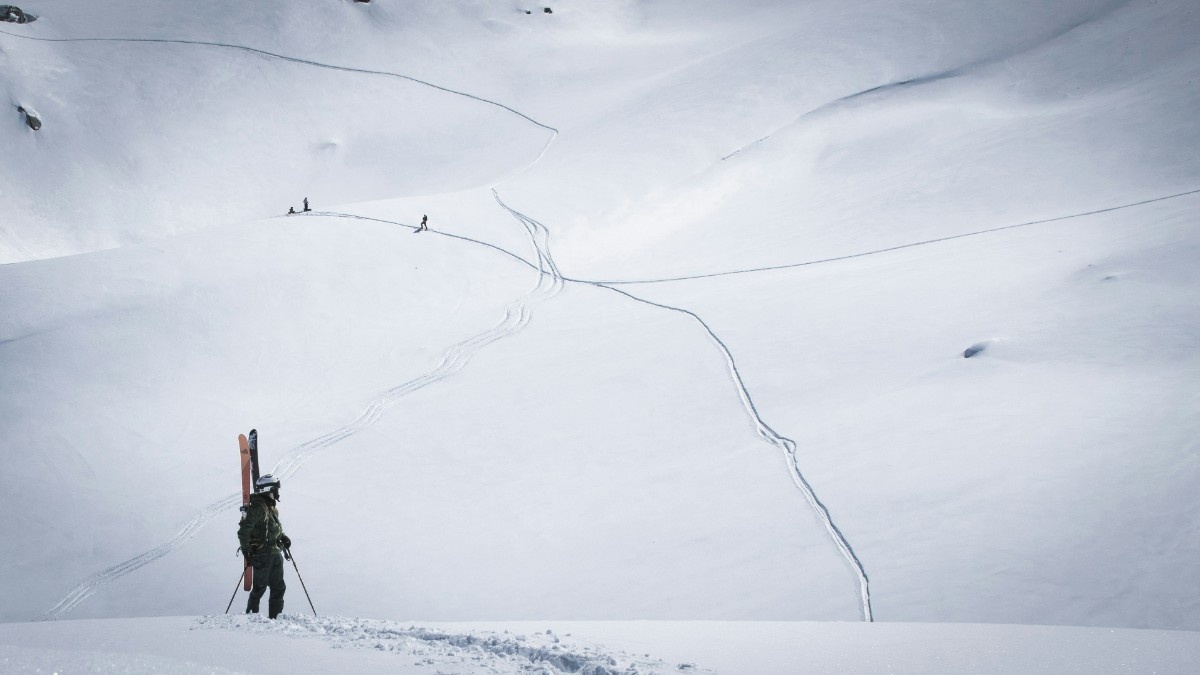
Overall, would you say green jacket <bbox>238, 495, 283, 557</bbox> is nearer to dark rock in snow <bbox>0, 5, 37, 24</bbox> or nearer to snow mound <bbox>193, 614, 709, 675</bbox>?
snow mound <bbox>193, 614, 709, 675</bbox>

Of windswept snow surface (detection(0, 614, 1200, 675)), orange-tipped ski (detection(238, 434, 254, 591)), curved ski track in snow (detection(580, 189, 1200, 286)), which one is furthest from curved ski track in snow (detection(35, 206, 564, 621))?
windswept snow surface (detection(0, 614, 1200, 675))

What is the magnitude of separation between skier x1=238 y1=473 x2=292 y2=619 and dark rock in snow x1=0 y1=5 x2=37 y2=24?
2697cm

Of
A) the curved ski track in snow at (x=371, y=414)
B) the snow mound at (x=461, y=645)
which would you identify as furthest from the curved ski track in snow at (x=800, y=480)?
the curved ski track in snow at (x=371, y=414)

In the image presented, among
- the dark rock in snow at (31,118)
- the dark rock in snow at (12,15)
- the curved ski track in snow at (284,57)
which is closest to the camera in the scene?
the dark rock in snow at (31,118)

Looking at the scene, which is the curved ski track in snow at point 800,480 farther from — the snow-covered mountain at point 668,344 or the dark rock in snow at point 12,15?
the dark rock in snow at point 12,15

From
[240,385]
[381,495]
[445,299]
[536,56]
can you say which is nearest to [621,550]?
[381,495]

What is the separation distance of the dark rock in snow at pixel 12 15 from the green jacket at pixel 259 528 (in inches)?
1064

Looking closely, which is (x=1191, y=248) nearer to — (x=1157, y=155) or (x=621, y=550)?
(x=1157, y=155)

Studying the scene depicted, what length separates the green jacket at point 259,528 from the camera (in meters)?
5.98

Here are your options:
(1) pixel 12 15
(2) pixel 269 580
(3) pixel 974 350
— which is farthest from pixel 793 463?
(1) pixel 12 15

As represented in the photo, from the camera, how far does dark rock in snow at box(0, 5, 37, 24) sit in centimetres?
2581

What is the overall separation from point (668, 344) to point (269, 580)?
615cm

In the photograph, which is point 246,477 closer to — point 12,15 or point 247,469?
point 247,469

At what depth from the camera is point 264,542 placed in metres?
6.05
